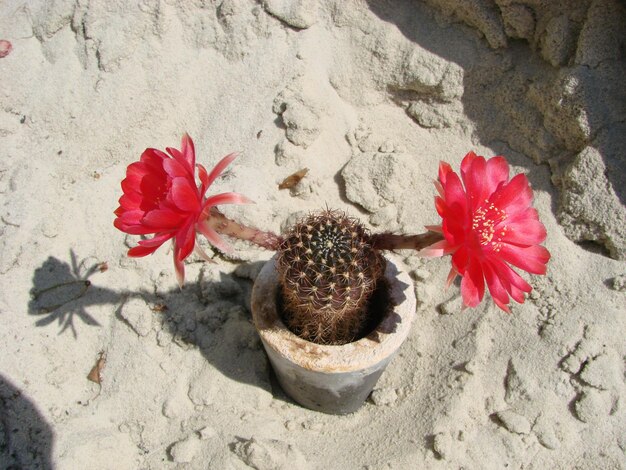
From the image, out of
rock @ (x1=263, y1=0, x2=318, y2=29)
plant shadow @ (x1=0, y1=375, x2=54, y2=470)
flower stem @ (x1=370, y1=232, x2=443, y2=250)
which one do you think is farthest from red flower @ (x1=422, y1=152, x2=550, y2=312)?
plant shadow @ (x1=0, y1=375, x2=54, y2=470)

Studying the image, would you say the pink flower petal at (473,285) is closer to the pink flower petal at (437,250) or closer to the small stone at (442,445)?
the pink flower petal at (437,250)

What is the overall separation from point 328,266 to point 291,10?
1861 mm

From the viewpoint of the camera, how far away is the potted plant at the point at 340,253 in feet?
4.99

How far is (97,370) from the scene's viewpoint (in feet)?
8.29

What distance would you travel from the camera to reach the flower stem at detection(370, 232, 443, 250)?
162 cm

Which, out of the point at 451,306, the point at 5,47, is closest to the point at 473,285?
the point at 451,306

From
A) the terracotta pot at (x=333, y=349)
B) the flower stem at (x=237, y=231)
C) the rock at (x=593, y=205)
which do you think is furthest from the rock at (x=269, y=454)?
the rock at (x=593, y=205)

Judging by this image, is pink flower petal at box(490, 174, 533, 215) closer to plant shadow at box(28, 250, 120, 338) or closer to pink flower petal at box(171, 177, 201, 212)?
pink flower petal at box(171, 177, 201, 212)

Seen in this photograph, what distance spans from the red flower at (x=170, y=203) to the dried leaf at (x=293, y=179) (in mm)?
1192

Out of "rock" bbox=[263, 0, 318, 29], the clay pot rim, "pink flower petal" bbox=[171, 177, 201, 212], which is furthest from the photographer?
"rock" bbox=[263, 0, 318, 29]

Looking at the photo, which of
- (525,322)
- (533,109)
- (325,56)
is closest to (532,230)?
(525,322)

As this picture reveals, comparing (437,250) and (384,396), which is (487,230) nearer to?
(437,250)

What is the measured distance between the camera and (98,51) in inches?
118

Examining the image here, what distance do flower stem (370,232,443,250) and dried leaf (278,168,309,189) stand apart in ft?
3.54
